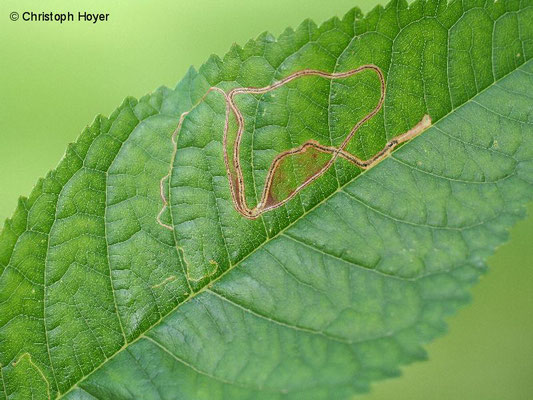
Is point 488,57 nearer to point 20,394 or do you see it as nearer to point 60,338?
point 60,338

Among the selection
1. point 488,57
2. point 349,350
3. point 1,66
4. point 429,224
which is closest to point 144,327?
point 349,350

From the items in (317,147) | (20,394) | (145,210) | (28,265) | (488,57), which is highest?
(488,57)

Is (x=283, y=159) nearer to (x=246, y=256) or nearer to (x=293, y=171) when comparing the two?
(x=293, y=171)

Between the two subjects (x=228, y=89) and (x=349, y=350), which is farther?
(x=228, y=89)

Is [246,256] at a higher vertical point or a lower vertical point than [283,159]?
lower

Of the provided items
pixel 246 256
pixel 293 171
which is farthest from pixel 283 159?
pixel 246 256

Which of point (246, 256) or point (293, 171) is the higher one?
point (293, 171)

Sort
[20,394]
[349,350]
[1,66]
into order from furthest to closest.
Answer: [1,66]
[20,394]
[349,350]

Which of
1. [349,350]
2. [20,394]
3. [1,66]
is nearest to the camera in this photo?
[349,350]

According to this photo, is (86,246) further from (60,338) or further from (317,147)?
(317,147)

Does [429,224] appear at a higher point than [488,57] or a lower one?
lower
